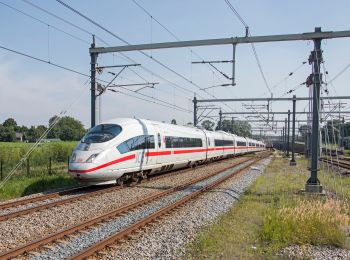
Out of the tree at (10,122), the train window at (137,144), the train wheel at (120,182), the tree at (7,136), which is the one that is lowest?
the train wheel at (120,182)

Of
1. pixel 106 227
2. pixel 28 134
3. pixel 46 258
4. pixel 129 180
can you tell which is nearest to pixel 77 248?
pixel 46 258

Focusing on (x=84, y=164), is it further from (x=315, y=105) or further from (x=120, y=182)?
(x=315, y=105)

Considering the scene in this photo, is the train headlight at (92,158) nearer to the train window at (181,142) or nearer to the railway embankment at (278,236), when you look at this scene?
the railway embankment at (278,236)

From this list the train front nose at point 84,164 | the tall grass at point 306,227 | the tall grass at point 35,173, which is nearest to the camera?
the tall grass at point 306,227

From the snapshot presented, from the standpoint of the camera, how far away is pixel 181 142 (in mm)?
25062

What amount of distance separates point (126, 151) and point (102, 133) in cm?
123

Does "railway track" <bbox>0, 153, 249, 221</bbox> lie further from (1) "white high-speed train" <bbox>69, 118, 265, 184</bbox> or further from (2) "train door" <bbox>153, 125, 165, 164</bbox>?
(2) "train door" <bbox>153, 125, 165, 164</bbox>

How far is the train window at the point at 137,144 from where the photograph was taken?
1717cm

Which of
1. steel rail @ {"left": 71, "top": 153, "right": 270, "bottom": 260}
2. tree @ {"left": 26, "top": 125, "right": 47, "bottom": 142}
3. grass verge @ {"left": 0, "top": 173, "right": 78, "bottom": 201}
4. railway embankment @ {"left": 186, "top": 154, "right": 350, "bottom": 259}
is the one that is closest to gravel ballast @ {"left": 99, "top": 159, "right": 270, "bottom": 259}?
steel rail @ {"left": 71, "top": 153, "right": 270, "bottom": 260}

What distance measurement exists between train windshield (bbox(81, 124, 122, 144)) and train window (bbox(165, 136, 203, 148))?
5226 mm

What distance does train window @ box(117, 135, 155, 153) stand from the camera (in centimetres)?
1717

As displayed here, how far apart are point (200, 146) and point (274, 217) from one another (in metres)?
20.5

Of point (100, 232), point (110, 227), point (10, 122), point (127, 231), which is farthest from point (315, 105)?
point (10, 122)

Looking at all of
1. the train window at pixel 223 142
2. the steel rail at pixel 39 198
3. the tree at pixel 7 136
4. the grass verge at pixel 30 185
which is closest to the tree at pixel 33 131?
the tree at pixel 7 136
